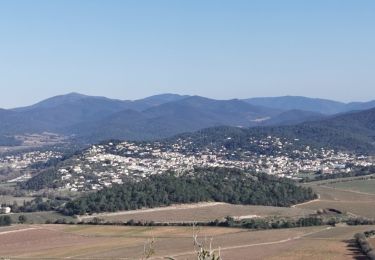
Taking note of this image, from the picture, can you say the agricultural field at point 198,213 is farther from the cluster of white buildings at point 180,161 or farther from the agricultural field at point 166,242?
the cluster of white buildings at point 180,161

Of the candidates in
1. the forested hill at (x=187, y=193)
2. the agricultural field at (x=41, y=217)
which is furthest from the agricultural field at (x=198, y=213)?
the agricultural field at (x=41, y=217)

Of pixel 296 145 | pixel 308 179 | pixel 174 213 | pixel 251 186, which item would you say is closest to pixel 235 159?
pixel 296 145

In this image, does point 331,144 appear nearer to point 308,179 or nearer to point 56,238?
point 308,179

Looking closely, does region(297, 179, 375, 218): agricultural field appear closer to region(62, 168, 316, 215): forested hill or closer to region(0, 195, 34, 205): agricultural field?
region(62, 168, 316, 215): forested hill

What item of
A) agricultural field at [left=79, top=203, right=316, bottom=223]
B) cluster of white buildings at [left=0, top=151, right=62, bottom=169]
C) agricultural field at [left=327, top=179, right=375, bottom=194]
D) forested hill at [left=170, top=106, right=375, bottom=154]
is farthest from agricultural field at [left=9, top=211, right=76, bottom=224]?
forested hill at [left=170, top=106, right=375, bottom=154]

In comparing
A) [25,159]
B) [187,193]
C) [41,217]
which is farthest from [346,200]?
[25,159]

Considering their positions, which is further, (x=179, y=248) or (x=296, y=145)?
(x=296, y=145)
